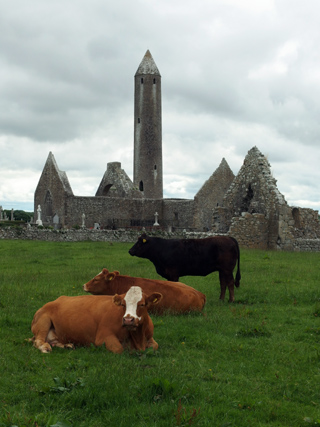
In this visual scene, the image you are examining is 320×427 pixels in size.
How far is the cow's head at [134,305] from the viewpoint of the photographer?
6.24 metres

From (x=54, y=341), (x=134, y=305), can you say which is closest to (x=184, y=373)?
(x=134, y=305)

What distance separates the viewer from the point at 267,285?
12.9m

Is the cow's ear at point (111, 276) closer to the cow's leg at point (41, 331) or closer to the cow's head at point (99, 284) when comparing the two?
the cow's head at point (99, 284)

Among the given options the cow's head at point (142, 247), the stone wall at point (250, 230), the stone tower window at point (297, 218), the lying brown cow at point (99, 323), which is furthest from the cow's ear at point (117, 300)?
the stone tower window at point (297, 218)

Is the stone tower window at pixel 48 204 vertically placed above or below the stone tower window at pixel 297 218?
above

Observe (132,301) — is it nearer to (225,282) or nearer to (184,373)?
(184,373)

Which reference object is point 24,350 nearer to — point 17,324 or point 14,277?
point 17,324

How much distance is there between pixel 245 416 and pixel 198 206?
45.0 meters

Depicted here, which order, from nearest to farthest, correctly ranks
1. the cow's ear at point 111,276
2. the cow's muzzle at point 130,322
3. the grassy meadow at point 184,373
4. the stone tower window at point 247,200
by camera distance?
the grassy meadow at point 184,373
the cow's muzzle at point 130,322
the cow's ear at point 111,276
the stone tower window at point 247,200

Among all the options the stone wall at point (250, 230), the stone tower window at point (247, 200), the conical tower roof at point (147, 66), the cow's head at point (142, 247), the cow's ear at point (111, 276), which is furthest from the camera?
the conical tower roof at point (147, 66)

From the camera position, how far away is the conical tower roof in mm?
64500

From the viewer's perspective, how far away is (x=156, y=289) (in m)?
9.25

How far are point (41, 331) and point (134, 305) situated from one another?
65.5 inches

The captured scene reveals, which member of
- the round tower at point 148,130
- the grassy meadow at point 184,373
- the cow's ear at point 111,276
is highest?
the round tower at point 148,130
